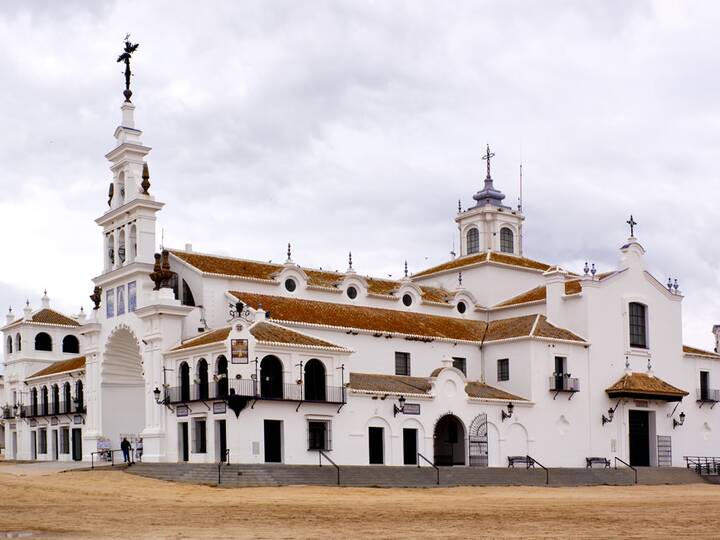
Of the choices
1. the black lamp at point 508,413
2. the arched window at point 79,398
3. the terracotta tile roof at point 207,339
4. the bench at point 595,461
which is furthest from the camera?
the arched window at point 79,398

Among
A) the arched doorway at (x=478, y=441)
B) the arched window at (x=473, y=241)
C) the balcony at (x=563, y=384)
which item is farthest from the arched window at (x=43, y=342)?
the balcony at (x=563, y=384)

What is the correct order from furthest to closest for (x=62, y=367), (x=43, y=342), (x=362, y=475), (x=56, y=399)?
(x=43, y=342) < (x=62, y=367) < (x=56, y=399) < (x=362, y=475)

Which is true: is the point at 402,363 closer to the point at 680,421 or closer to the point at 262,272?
the point at 262,272

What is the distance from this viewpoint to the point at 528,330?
176ft

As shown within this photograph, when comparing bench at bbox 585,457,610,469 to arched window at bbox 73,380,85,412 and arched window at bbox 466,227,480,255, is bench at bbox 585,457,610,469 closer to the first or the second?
arched window at bbox 466,227,480,255

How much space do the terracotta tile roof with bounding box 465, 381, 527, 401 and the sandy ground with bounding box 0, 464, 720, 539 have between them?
8579 mm

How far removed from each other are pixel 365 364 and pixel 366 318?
254 cm

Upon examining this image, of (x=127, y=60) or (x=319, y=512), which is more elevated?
(x=127, y=60)

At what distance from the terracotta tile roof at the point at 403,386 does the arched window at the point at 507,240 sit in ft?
45.1

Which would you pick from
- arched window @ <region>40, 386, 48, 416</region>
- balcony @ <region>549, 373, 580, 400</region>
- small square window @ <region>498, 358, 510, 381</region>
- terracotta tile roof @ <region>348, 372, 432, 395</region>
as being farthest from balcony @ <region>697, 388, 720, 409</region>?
arched window @ <region>40, 386, 48, 416</region>

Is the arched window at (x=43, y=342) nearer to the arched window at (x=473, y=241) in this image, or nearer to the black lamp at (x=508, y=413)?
the arched window at (x=473, y=241)

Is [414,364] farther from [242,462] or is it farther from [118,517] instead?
[118,517]

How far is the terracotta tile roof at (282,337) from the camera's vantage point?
1730 inches

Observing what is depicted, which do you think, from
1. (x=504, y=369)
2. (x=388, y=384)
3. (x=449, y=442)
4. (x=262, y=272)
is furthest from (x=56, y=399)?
(x=504, y=369)
